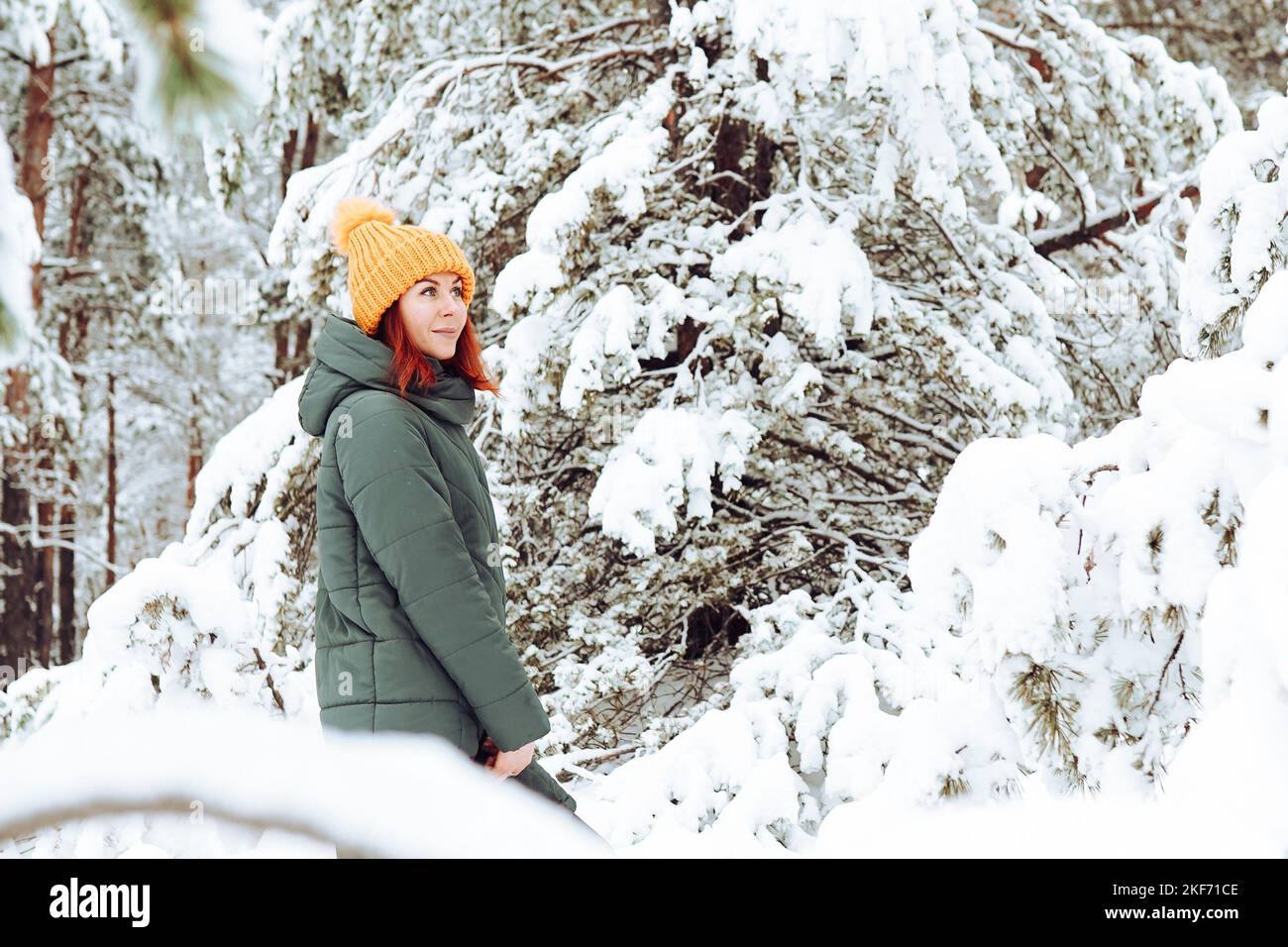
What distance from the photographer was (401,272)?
7.45 feet

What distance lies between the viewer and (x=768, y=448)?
5.48m

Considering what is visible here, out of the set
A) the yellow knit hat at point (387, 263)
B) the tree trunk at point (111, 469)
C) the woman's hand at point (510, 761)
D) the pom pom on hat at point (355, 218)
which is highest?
the pom pom on hat at point (355, 218)

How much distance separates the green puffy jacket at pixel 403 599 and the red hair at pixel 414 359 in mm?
84

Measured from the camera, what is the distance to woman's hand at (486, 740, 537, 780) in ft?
6.45

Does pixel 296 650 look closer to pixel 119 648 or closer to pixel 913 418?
pixel 119 648

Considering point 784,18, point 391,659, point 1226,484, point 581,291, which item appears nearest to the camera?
point 1226,484

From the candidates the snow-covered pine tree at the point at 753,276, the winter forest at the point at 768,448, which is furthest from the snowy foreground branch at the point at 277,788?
the snow-covered pine tree at the point at 753,276

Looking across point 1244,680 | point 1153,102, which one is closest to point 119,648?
point 1244,680

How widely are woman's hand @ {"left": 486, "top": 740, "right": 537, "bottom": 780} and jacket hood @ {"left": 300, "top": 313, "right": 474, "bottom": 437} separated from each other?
71cm

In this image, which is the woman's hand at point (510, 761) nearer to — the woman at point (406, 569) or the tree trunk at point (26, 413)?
the woman at point (406, 569)

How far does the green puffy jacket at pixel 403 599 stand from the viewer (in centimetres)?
192

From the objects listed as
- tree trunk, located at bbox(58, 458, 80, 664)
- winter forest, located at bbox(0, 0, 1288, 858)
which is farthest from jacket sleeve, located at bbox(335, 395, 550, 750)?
tree trunk, located at bbox(58, 458, 80, 664)
